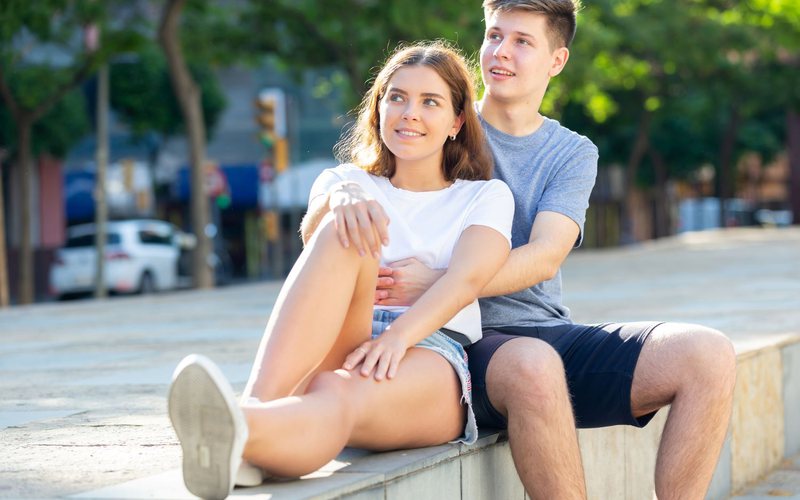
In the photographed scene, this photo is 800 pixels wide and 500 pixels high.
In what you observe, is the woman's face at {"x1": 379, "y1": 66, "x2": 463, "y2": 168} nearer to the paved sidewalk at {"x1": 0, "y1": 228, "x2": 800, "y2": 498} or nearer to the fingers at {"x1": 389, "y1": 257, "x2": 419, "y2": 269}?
the fingers at {"x1": 389, "y1": 257, "x2": 419, "y2": 269}

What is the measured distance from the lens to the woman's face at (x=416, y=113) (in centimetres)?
409

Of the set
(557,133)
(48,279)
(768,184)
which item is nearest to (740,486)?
(557,133)

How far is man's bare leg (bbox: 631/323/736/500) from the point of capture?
3883 mm

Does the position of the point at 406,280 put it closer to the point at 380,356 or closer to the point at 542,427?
the point at 380,356

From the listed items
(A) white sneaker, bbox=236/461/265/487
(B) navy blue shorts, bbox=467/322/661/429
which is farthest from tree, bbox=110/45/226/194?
(A) white sneaker, bbox=236/461/265/487

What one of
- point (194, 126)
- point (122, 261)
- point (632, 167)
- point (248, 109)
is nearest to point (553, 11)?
point (194, 126)

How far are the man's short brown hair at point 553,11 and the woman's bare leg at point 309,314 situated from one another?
1271 mm

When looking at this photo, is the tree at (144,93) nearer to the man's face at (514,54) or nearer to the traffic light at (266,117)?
the traffic light at (266,117)

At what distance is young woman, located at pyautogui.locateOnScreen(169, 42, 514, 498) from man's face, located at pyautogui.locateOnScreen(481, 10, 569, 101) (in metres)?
0.24

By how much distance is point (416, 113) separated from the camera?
4.08 meters

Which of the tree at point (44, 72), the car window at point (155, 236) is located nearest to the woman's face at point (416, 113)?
the tree at point (44, 72)

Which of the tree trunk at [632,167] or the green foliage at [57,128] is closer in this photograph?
the green foliage at [57,128]

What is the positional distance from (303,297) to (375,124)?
977 millimetres

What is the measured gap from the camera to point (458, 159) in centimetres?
424
